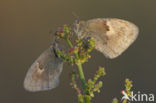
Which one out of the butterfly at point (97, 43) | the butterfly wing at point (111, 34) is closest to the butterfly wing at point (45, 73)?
the butterfly at point (97, 43)

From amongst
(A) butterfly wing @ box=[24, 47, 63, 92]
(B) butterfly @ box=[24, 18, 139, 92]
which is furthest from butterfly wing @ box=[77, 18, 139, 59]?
A: (A) butterfly wing @ box=[24, 47, 63, 92]

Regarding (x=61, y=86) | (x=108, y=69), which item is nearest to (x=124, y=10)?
(x=108, y=69)

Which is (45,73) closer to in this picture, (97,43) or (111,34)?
(97,43)

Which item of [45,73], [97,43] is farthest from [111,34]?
[45,73]

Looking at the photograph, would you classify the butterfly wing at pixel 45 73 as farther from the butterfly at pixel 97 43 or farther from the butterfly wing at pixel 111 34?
the butterfly wing at pixel 111 34

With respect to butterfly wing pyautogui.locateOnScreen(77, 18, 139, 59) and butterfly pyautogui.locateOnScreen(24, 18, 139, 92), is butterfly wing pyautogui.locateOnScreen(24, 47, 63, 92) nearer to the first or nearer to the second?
butterfly pyautogui.locateOnScreen(24, 18, 139, 92)

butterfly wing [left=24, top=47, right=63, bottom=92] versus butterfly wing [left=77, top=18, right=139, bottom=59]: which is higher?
butterfly wing [left=77, top=18, right=139, bottom=59]

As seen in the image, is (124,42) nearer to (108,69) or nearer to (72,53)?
(72,53)
